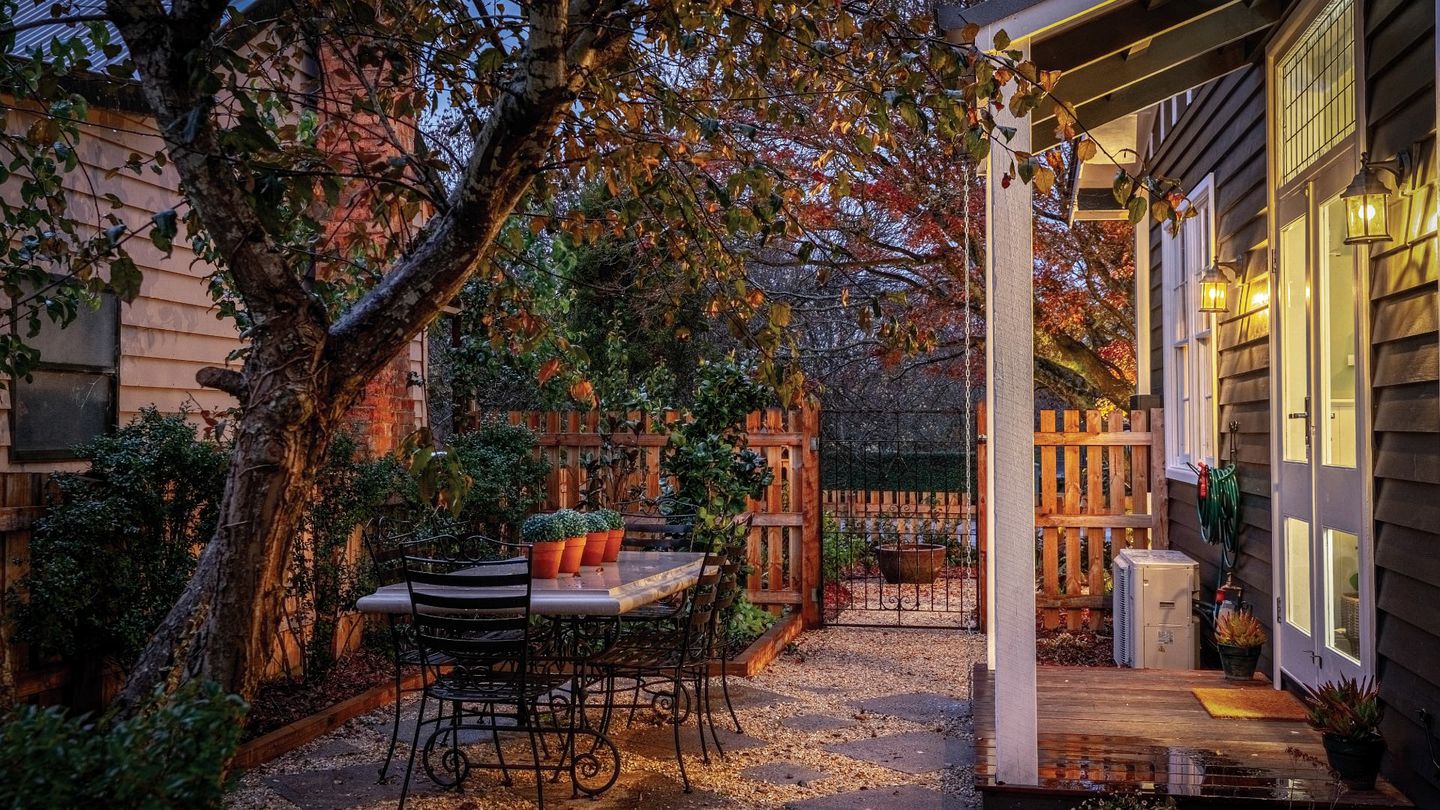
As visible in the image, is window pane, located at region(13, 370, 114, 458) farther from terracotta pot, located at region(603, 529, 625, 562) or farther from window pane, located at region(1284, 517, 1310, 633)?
window pane, located at region(1284, 517, 1310, 633)

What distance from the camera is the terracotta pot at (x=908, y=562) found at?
11391mm

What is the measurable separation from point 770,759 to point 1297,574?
266 cm

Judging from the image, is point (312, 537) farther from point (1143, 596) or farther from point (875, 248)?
point (875, 248)

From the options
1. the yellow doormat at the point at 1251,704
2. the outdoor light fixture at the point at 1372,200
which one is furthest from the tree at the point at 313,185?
the yellow doormat at the point at 1251,704

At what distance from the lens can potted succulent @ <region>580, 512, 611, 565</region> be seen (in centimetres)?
588

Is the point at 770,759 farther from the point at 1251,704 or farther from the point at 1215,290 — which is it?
the point at 1215,290

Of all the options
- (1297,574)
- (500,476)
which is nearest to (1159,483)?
(1297,574)

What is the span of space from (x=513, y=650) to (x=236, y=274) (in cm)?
208

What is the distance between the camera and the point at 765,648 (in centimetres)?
795

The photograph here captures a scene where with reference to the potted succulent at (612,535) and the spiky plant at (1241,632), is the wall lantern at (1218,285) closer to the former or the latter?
the spiky plant at (1241,632)

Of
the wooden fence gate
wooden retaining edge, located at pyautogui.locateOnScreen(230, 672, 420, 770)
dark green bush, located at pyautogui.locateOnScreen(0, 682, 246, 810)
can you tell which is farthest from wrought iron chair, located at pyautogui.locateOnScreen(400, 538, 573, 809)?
the wooden fence gate

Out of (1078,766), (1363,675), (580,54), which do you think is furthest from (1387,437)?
(580,54)

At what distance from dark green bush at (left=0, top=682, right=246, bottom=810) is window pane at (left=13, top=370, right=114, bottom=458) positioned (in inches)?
155

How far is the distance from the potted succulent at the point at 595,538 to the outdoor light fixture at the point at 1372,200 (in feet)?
11.6
